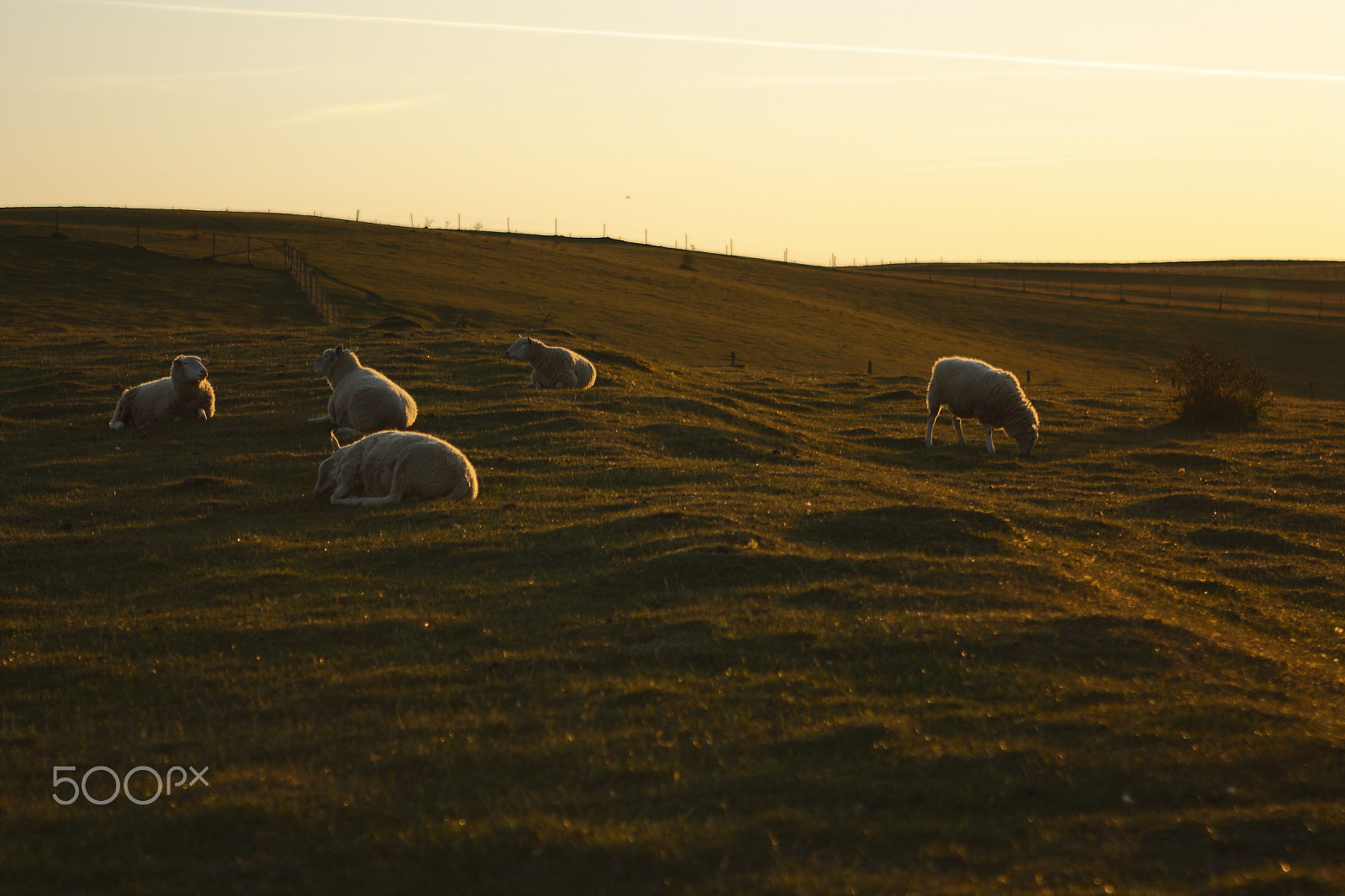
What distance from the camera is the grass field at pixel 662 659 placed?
575 centimetres

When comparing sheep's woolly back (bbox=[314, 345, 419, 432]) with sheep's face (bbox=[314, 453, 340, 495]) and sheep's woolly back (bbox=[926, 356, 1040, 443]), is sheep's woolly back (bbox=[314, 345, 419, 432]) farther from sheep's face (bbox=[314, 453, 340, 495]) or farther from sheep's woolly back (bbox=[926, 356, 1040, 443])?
sheep's woolly back (bbox=[926, 356, 1040, 443])

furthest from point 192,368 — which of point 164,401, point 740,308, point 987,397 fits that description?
point 740,308

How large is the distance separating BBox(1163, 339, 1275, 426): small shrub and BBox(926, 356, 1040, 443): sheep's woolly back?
8.40 meters

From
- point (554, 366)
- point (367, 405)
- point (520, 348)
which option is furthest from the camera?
point (520, 348)

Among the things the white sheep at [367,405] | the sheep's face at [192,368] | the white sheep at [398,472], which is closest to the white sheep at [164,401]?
the sheep's face at [192,368]

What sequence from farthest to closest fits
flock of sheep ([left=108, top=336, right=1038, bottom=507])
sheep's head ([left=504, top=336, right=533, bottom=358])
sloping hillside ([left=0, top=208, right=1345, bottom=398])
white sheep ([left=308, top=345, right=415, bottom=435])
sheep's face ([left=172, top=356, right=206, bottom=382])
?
sloping hillside ([left=0, top=208, right=1345, bottom=398])
sheep's head ([left=504, top=336, right=533, bottom=358])
sheep's face ([left=172, top=356, right=206, bottom=382])
white sheep ([left=308, top=345, right=415, bottom=435])
flock of sheep ([left=108, top=336, right=1038, bottom=507])

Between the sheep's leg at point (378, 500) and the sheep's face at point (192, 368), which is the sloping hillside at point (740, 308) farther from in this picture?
the sheep's leg at point (378, 500)

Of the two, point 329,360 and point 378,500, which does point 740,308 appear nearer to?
point 329,360

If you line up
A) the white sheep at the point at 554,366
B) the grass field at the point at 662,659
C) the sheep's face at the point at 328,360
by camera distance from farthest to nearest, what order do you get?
1. the white sheep at the point at 554,366
2. the sheep's face at the point at 328,360
3. the grass field at the point at 662,659

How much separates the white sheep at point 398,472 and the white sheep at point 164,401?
6777 millimetres

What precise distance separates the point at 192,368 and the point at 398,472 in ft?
24.3

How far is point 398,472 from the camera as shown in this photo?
14.4 metres

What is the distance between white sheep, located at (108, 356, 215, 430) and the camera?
20.1m


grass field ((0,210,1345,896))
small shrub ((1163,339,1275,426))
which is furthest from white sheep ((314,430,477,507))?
small shrub ((1163,339,1275,426))
